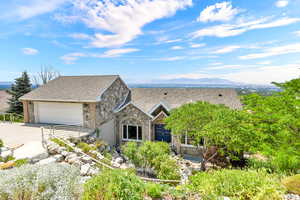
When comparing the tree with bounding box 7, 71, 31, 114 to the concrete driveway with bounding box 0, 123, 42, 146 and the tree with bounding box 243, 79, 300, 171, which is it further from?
the tree with bounding box 243, 79, 300, 171

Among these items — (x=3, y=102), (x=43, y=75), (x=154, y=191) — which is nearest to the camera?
(x=154, y=191)

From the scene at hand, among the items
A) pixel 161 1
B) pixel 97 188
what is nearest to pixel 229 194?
pixel 97 188

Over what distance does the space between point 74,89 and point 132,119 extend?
7196 millimetres

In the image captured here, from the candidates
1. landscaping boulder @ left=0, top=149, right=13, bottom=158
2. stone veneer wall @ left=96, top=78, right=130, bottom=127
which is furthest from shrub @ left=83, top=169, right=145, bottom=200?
stone veneer wall @ left=96, top=78, right=130, bottom=127

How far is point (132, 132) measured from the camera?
1546 cm

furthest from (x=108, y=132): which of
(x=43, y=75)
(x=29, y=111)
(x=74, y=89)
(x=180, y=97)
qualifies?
(x=43, y=75)

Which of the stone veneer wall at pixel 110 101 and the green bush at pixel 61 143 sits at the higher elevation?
the stone veneer wall at pixel 110 101

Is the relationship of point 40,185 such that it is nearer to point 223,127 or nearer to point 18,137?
point 223,127

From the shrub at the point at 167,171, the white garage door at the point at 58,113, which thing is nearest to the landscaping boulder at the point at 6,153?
the white garage door at the point at 58,113

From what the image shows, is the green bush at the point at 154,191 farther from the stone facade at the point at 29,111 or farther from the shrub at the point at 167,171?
the stone facade at the point at 29,111

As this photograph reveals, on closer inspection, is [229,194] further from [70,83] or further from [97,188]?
[70,83]

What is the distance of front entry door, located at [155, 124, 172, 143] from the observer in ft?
47.7

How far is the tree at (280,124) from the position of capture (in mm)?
6617

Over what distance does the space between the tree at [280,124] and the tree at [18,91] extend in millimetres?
28128
